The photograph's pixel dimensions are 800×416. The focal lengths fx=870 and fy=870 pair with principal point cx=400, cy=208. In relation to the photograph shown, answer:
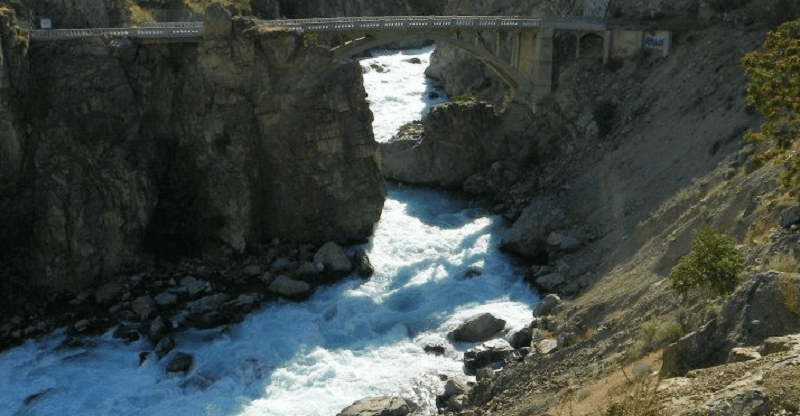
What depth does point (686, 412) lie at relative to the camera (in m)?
15.7

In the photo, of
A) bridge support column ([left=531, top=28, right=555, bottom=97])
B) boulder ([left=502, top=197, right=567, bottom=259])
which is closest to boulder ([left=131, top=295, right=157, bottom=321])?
boulder ([left=502, top=197, right=567, bottom=259])

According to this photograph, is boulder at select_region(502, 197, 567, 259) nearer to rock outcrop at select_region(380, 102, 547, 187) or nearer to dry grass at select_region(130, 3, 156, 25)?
rock outcrop at select_region(380, 102, 547, 187)

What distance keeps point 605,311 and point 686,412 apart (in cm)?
1647

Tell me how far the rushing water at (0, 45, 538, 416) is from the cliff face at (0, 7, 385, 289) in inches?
204

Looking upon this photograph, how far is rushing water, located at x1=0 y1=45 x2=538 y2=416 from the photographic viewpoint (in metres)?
34.0

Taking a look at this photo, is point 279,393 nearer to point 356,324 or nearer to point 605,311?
point 356,324

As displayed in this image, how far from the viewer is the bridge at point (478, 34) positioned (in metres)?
48.3

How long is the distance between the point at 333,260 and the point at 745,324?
28274 millimetres

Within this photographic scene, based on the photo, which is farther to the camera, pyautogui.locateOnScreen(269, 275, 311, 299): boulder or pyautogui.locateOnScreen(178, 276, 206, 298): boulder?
pyautogui.locateOnScreen(178, 276, 206, 298): boulder

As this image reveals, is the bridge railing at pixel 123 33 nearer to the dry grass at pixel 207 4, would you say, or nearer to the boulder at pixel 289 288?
the boulder at pixel 289 288

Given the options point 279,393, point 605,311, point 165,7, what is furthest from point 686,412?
point 165,7

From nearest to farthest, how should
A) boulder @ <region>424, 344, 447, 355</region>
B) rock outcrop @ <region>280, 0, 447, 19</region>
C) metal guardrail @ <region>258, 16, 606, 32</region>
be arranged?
boulder @ <region>424, 344, 447, 355</region>
metal guardrail @ <region>258, 16, 606, 32</region>
rock outcrop @ <region>280, 0, 447, 19</region>

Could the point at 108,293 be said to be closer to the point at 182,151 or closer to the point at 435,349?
the point at 182,151

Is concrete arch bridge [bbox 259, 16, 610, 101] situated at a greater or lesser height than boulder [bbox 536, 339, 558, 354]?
greater
